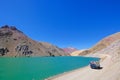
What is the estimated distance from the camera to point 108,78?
3588cm

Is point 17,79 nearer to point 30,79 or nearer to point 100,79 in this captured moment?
point 30,79

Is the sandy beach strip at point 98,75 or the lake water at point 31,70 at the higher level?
the lake water at point 31,70

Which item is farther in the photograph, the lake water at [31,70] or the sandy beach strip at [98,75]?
the lake water at [31,70]

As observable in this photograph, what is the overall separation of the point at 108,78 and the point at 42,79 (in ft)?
56.5

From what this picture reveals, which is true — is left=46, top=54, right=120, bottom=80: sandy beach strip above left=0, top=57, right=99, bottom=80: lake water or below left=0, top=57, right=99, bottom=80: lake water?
below

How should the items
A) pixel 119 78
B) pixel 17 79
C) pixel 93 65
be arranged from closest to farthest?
pixel 119 78, pixel 17 79, pixel 93 65

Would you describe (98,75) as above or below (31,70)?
below

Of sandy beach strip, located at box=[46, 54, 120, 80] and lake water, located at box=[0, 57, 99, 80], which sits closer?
sandy beach strip, located at box=[46, 54, 120, 80]

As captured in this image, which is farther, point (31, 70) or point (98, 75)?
point (31, 70)

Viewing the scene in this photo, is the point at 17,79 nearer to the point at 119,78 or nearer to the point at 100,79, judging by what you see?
the point at 100,79

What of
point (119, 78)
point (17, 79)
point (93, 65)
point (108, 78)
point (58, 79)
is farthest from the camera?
point (93, 65)

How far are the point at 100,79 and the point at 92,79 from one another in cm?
175

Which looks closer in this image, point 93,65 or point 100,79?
point 100,79

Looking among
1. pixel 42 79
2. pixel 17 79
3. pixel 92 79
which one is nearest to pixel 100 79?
pixel 92 79
